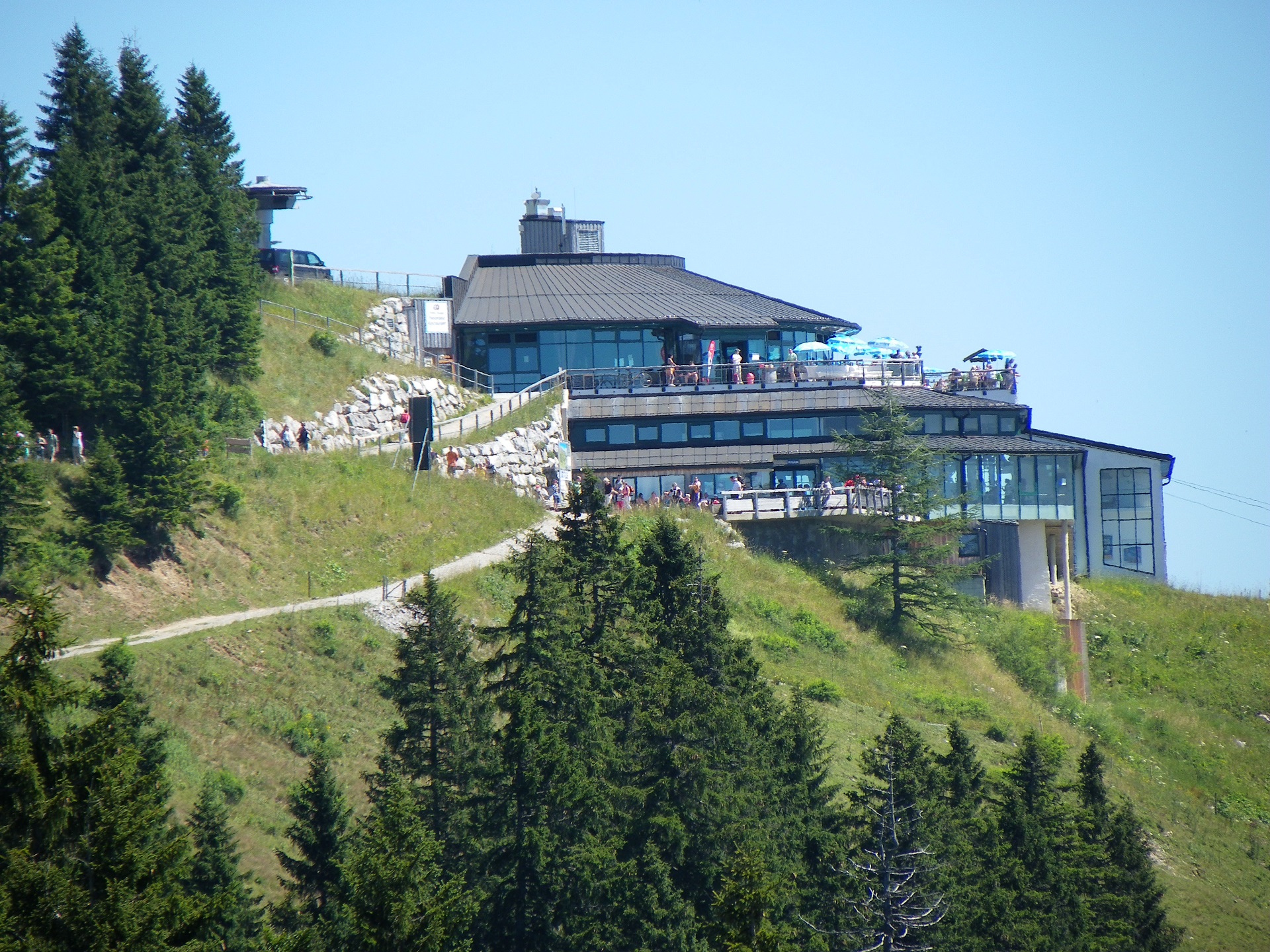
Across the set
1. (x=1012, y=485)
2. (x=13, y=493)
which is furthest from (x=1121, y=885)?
(x=1012, y=485)

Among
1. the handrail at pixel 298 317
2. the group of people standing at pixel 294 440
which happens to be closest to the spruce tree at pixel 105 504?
the group of people standing at pixel 294 440

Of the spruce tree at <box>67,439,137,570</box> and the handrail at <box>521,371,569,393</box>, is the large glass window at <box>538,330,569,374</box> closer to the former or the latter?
the handrail at <box>521,371,569,393</box>

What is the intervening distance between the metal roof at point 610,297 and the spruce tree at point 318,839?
1480 inches

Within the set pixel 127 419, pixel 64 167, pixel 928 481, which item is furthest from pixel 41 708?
pixel 928 481

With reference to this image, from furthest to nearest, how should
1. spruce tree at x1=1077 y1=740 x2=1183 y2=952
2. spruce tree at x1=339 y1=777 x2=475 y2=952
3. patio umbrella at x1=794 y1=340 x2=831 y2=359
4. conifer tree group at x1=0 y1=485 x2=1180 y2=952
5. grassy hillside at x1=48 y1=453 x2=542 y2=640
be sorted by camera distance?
patio umbrella at x1=794 y1=340 x2=831 y2=359, grassy hillside at x1=48 y1=453 x2=542 y2=640, spruce tree at x1=1077 y1=740 x2=1183 y2=952, conifer tree group at x1=0 y1=485 x2=1180 y2=952, spruce tree at x1=339 y1=777 x2=475 y2=952

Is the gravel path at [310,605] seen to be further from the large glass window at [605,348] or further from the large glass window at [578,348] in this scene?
the large glass window at [605,348]

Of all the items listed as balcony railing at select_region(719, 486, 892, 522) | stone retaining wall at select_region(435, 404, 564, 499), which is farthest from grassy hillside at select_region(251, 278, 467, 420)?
balcony railing at select_region(719, 486, 892, 522)

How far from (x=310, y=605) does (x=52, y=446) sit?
28.5ft

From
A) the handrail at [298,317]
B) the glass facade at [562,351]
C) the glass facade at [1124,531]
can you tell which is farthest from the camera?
the glass facade at [1124,531]

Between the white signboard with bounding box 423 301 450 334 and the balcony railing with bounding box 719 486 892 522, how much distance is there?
1513 centimetres

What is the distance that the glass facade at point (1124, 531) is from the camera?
67.1 metres

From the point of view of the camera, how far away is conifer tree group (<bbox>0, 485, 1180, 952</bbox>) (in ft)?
80.5

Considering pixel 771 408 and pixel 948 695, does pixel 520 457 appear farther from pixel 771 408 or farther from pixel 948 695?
pixel 948 695

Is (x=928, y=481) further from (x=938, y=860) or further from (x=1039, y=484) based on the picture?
(x=938, y=860)
